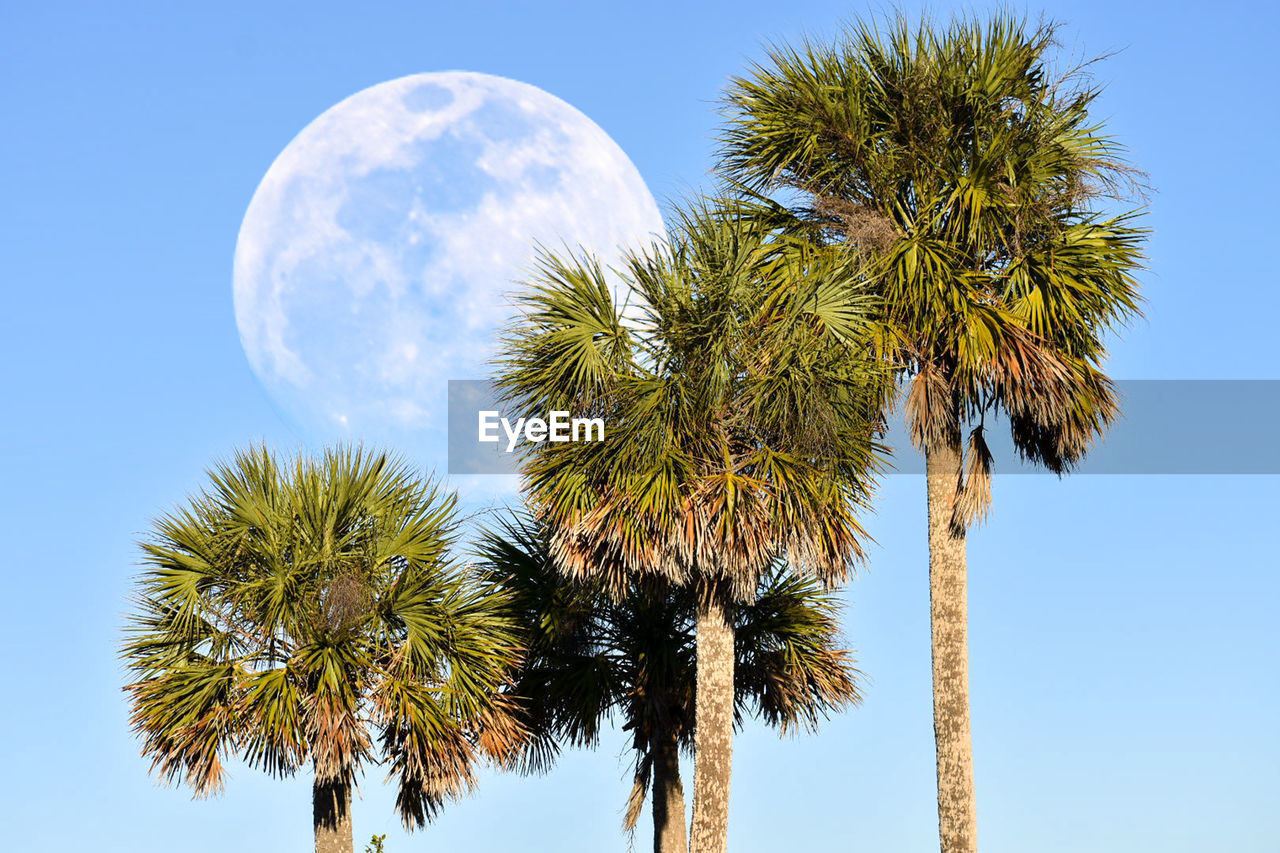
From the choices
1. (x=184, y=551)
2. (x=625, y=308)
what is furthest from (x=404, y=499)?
(x=625, y=308)

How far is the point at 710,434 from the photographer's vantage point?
2088 centimetres

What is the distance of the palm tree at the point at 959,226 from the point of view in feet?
68.1

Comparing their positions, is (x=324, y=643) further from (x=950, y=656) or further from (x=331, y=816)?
(x=950, y=656)

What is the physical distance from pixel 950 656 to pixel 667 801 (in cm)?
648

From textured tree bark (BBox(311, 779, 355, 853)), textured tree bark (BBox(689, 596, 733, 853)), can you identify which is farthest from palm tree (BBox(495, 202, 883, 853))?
textured tree bark (BBox(311, 779, 355, 853))

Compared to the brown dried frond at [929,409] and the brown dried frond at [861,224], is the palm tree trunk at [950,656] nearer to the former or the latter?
the brown dried frond at [929,409]

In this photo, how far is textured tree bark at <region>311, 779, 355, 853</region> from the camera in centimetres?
2181

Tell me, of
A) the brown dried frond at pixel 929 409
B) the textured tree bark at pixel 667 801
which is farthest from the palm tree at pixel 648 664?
the brown dried frond at pixel 929 409

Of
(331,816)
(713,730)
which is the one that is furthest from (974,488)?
(331,816)

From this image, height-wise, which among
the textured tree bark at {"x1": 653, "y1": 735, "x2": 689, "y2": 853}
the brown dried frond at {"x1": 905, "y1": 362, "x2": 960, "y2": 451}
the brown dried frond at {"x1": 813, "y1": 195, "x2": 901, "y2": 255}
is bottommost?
the textured tree bark at {"x1": 653, "y1": 735, "x2": 689, "y2": 853}

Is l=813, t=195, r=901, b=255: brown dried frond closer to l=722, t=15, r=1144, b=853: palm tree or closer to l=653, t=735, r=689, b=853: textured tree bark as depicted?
l=722, t=15, r=1144, b=853: palm tree

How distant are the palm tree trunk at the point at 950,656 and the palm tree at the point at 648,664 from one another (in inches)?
198

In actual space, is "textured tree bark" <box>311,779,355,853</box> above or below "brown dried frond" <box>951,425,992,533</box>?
below

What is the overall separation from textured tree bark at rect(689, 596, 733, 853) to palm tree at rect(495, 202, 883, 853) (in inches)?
0.7
